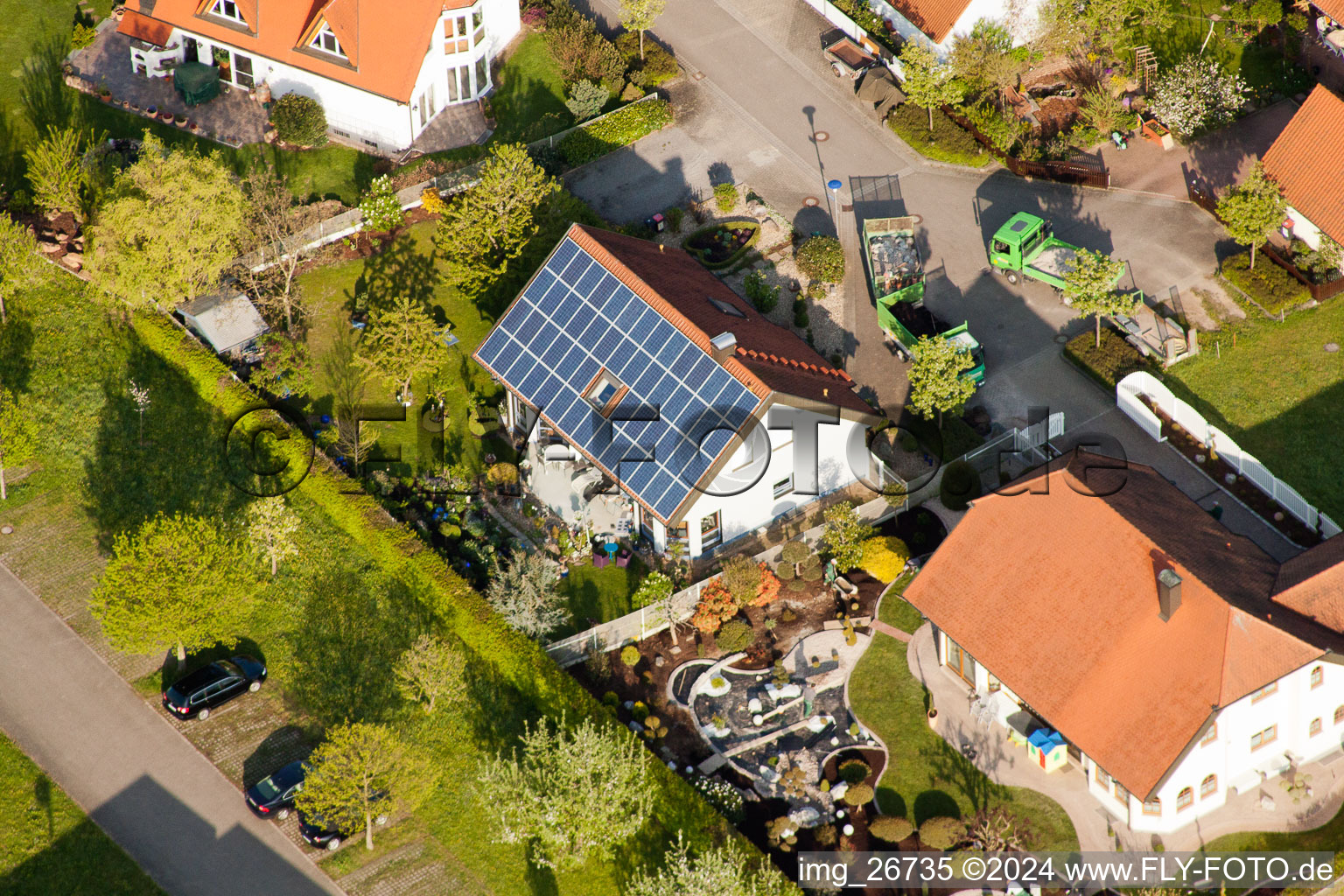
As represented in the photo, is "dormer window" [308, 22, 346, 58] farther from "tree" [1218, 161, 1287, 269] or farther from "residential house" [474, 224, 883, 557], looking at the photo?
"tree" [1218, 161, 1287, 269]

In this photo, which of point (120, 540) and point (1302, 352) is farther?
point (1302, 352)

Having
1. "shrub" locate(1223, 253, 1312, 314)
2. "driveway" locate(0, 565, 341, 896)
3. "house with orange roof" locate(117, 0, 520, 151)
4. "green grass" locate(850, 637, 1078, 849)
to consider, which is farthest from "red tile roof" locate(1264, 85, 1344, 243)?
"driveway" locate(0, 565, 341, 896)

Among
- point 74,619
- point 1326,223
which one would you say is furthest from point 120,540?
point 1326,223

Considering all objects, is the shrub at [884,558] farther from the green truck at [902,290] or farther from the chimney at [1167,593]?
the chimney at [1167,593]

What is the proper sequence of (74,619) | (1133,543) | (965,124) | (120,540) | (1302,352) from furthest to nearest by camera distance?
(965,124) → (1302,352) → (74,619) → (120,540) → (1133,543)

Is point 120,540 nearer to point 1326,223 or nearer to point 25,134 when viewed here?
point 25,134

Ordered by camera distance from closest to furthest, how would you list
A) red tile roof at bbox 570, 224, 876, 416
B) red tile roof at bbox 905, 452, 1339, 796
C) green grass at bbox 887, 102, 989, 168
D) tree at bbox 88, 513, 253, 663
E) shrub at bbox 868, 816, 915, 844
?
red tile roof at bbox 905, 452, 1339, 796 → shrub at bbox 868, 816, 915, 844 → tree at bbox 88, 513, 253, 663 → red tile roof at bbox 570, 224, 876, 416 → green grass at bbox 887, 102, 989, 168
